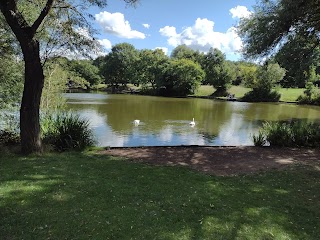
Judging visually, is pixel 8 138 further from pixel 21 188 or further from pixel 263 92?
pixel 263 92

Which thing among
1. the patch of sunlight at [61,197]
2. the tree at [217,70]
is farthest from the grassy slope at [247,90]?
the patch of sunlight at [61,197]

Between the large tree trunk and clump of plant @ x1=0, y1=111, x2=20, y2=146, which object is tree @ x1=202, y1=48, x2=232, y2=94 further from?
the large tree trunk

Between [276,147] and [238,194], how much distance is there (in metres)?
6.55

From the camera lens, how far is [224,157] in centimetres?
1016

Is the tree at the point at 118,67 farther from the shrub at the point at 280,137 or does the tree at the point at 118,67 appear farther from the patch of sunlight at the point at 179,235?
the patch of sunlight at the point at 179,235

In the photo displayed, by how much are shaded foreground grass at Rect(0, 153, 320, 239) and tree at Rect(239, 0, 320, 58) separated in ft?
22.4

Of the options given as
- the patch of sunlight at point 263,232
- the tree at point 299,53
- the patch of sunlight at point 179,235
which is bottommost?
the patch of sunlight at point 263,232

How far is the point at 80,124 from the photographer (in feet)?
36.3

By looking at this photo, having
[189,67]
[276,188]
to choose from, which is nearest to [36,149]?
[276,188]

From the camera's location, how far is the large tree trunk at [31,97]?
8.25 metres

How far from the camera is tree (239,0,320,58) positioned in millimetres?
11750

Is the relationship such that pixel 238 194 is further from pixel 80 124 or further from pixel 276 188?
pixel 80 124

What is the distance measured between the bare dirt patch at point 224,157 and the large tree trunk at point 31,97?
2.43m

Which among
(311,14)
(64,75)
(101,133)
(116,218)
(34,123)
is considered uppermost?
(311,14)
